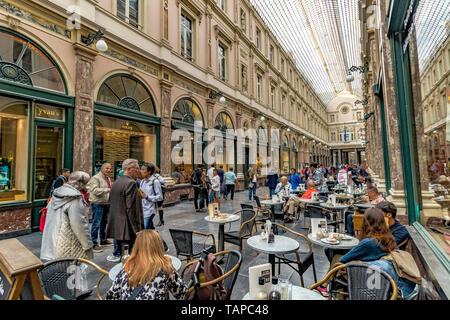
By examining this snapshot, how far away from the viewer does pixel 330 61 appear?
85.6 feet

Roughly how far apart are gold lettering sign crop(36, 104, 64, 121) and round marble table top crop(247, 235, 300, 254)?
5967 mm

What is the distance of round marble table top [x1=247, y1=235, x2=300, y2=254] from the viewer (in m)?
2.69

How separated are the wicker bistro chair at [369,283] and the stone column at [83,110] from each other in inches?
257

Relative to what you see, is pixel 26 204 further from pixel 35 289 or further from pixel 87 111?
pixel 35 289

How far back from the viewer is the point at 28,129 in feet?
18.3

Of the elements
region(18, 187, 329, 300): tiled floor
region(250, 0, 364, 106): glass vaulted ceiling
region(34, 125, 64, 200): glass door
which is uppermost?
region(250, 0, 364, 106): glass vaulted ceiling

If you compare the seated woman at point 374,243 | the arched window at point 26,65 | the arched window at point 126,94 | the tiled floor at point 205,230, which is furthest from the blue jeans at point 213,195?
the seated woman at point 374,243

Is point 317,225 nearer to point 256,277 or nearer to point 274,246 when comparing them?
point 274,246

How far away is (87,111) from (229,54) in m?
10.3

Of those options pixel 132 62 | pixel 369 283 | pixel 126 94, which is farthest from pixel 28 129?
pixel 369 283

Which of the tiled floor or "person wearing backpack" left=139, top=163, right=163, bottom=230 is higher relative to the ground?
"person wearing backpack" left=139, top=163, right=163, bottom=230

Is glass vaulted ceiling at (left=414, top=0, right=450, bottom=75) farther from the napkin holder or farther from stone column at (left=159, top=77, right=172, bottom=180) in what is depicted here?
stone column at (left=159, top=77, right=172, bottom=180)

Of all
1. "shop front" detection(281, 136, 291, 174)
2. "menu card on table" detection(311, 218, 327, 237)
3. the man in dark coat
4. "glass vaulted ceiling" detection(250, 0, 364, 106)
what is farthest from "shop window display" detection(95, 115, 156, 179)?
"shop front" detection(281, 136, 291, 174)

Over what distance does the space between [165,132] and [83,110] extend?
3.20 meters
